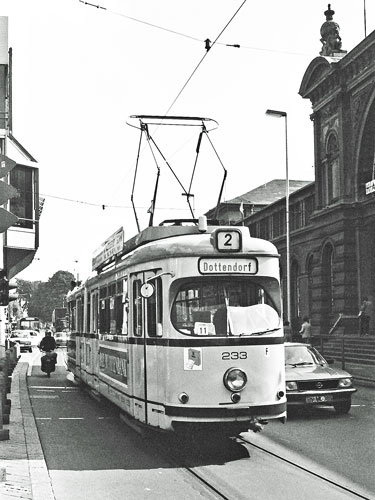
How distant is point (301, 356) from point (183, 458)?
572 centimetres

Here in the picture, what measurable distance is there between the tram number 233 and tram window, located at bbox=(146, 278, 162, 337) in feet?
3.16

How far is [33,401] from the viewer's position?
54.3ft

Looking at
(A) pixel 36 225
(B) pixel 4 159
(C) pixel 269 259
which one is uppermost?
(A) pixel 36 225

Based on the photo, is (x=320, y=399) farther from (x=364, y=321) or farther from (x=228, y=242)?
(x=364, y=321)

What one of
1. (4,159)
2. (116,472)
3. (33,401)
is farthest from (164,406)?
(33,401)

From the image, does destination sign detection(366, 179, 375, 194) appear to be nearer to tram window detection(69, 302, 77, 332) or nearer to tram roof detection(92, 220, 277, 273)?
tram window detection(69, 302, 77, 332)

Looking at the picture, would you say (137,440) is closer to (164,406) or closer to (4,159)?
(164,406)

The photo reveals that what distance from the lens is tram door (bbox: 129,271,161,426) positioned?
9.42 meters

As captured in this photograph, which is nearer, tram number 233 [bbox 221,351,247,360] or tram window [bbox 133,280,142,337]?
tram number 233 [bbox 221,351,247,360]

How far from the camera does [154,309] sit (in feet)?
31.3

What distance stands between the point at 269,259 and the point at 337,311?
1105 inches

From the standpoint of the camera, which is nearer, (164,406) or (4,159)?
(4,159)

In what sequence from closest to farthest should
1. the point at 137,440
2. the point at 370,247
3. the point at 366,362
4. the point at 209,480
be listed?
the point at 209,480 → the point at 137,440 → the point at 366,362 → the point at 370,247

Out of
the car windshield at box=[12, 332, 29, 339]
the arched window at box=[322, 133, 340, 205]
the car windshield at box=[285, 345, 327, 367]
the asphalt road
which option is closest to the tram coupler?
the asphalt road
